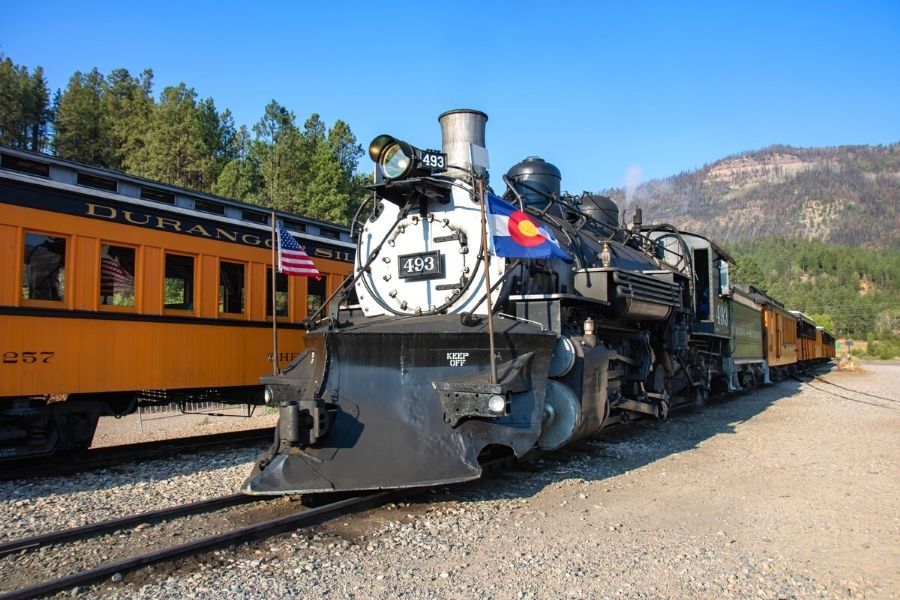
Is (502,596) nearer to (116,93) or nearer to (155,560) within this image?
Answer: (155,560)

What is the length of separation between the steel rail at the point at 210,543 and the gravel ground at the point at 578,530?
0.07 m

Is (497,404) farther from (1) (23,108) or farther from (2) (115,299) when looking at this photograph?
(1) (23,108)

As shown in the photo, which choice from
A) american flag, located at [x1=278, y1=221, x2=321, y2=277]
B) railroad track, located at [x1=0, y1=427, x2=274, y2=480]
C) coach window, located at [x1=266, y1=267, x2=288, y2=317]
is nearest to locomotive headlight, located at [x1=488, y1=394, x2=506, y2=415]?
american flag, located at [x1=278, y1=221, x2=321, y2=277]

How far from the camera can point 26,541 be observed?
423cm

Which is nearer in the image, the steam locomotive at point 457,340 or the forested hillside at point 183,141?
the steam locomotive at point 457,340

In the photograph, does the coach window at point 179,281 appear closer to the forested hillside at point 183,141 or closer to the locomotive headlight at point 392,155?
the locomotive headlight at point 392,155

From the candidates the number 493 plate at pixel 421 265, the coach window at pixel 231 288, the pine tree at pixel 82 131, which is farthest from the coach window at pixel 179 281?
the pine tree at pixel 82 131

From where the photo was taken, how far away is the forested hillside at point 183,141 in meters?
27.3

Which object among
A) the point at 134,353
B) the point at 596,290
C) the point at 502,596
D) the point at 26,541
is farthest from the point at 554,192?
the point at 26,541

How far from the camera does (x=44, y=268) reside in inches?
271

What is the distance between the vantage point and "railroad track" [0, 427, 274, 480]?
676 cm

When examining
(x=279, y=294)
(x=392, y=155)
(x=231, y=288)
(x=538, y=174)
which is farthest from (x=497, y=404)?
(x=279, y=294)

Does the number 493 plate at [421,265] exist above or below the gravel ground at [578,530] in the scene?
above

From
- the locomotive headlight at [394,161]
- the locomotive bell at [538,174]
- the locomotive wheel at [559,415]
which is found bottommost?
the locomotive wheel at [559,415]
